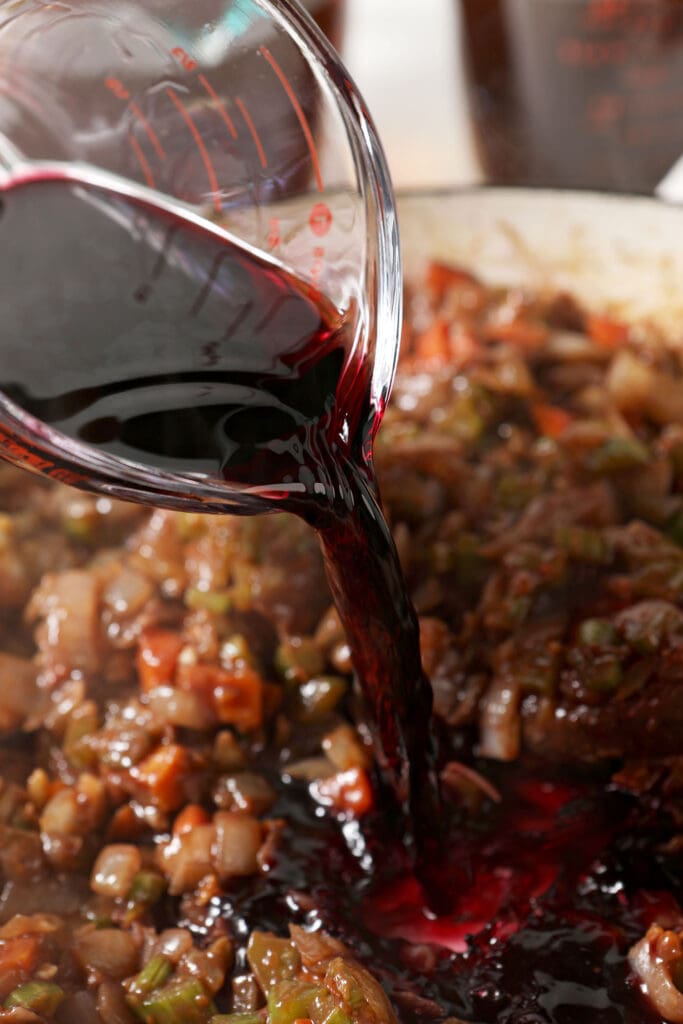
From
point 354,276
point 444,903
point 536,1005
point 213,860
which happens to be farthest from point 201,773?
point 354,276

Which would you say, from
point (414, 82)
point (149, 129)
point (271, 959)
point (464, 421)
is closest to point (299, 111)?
point (149, 129)

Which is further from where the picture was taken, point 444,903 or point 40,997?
point 444,903

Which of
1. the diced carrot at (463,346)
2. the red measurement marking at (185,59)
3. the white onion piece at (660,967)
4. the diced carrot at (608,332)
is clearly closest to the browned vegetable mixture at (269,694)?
the white onion piece at (660,967)

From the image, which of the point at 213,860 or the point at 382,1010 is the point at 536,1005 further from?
the point at 213,860

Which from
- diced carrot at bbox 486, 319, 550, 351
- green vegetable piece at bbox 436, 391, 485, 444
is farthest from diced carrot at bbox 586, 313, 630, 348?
green vegetable piece at bbox 436, 391, 485, 444

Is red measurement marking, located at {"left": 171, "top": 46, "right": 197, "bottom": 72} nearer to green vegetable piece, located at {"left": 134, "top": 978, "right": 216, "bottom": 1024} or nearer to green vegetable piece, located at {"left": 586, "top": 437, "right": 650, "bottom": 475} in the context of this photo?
green vegetable piece, located at {"left": 586, "top": 437, "right": 650, "bottom": 475}

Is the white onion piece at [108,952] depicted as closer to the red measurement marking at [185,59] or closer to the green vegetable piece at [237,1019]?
the green vegetable piece at [237,1019]

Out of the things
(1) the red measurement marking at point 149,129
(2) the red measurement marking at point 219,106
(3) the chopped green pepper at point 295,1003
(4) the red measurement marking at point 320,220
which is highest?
(2) the red measurement marking at point 219,106
